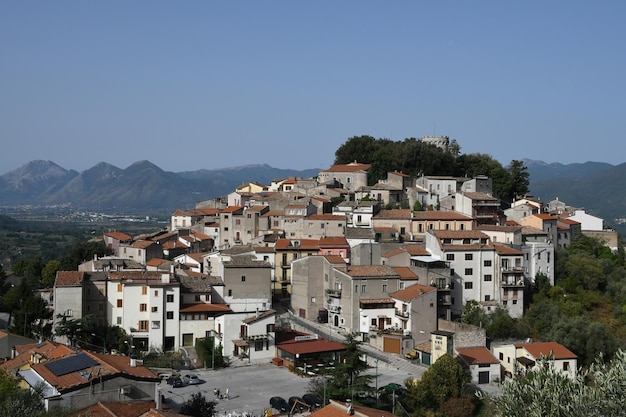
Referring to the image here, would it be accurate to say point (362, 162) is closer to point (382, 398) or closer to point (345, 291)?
point (345, 291)

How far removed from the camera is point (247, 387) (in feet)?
112

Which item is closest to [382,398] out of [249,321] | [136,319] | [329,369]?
[329,369]

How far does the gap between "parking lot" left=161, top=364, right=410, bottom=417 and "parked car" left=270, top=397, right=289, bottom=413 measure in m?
0.27

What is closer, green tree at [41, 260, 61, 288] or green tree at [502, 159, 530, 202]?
green tree at [41, 260, 61, 288]

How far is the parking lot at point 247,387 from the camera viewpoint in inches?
1225

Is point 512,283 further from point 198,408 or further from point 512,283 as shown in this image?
point 198,408

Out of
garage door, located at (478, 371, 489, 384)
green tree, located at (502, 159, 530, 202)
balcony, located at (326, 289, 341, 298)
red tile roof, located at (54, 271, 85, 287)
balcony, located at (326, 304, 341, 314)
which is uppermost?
green tree, located at (502, 159, 530, 202)

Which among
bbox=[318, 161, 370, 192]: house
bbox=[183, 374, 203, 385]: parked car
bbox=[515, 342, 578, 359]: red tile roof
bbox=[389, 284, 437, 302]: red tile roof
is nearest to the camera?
bbox=[183, 374, 203, 385]: parked car

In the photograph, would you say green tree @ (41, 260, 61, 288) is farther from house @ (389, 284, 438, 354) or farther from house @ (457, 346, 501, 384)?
house @ (457, 346, 501, 384)

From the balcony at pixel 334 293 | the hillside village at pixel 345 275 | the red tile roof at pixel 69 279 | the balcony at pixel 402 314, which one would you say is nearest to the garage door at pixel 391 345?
the hillside village at pixel 345 275

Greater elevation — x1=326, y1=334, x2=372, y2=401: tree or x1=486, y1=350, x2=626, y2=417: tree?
x1=486, y1=350, x2=626, y2=417: tree

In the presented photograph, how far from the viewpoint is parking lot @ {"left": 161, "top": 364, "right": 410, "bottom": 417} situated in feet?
102

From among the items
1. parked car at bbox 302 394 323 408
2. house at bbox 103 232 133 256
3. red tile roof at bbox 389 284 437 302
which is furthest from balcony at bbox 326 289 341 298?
house at bbox 103 232 133 256

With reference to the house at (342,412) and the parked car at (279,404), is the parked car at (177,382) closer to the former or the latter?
the parked car at (279,404)
